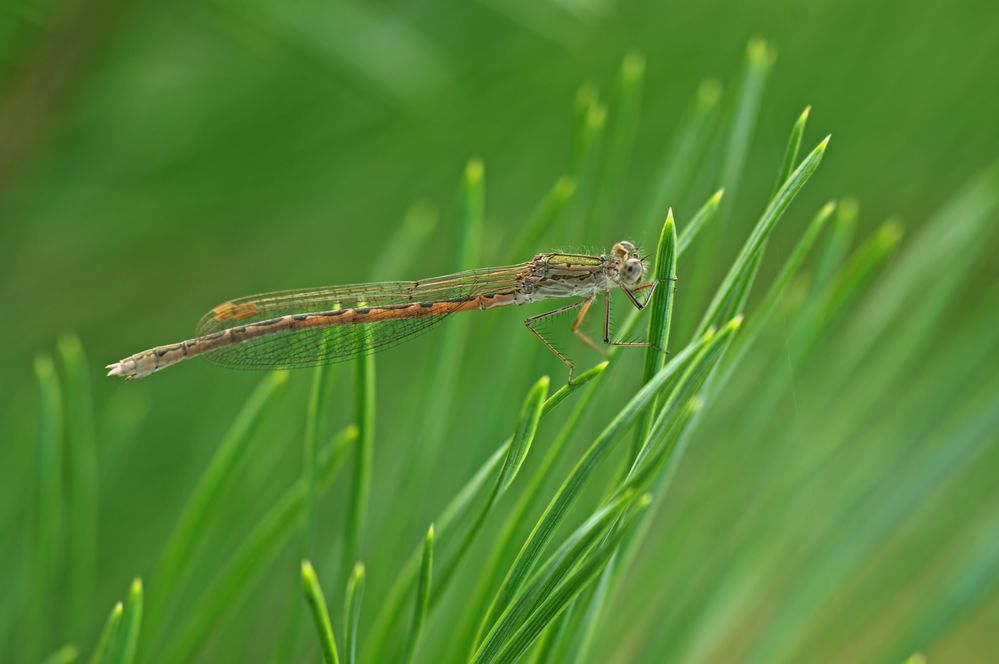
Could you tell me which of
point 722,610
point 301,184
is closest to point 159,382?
point 301,184

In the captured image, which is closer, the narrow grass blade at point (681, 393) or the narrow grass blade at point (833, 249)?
the narrow grass blade at point (681, 393)

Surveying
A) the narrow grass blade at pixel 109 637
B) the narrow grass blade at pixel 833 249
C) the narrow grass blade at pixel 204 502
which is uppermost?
the narrow grass blade at pixel 833 249

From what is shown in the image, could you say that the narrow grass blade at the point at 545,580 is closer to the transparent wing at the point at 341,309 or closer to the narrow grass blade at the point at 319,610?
the narrow grass blade at the point at 319,610

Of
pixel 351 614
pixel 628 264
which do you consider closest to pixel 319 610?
pixel 351 614

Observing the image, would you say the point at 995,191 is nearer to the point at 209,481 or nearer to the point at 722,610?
the point at 722,610

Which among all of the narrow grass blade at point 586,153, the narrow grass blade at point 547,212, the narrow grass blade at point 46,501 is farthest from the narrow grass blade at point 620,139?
the narrow grass blade at point 46,501

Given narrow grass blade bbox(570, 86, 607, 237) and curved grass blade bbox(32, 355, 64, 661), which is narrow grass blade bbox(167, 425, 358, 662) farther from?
narrow grass blade bbox(570, 86, 607, 237)
